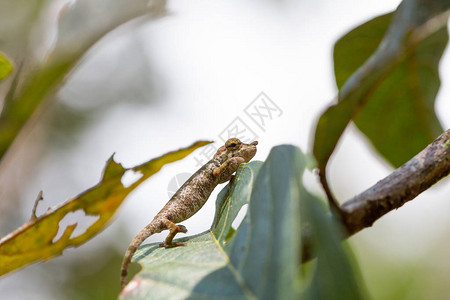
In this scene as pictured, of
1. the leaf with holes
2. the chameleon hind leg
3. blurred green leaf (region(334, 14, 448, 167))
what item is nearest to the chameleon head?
the chameleon hind leg

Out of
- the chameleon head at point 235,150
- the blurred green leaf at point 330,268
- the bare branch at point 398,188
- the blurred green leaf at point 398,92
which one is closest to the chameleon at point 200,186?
the chameleon head at point 235,150

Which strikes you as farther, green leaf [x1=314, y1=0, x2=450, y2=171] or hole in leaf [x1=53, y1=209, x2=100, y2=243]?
hole in leaf [x1=53, y1=209, x2=100, y2=243]

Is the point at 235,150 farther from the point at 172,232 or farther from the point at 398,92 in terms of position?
the point at 398,92

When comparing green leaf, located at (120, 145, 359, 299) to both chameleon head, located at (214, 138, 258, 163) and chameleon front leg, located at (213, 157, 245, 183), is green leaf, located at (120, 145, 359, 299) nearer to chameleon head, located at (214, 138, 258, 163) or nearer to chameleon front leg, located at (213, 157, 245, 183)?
chameleon front leg, located at (213, 157, 245, 183)

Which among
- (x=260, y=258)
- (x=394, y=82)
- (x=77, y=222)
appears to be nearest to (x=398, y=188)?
(x=260, y=258)

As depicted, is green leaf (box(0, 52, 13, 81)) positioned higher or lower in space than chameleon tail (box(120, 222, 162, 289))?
higher

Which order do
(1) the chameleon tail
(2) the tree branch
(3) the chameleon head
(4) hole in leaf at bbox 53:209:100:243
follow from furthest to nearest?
(3) the chameleon head → (1) the chameleon tail → (4) hole in leaf at bbox 53:209:100:243 → (2) the tree branch
